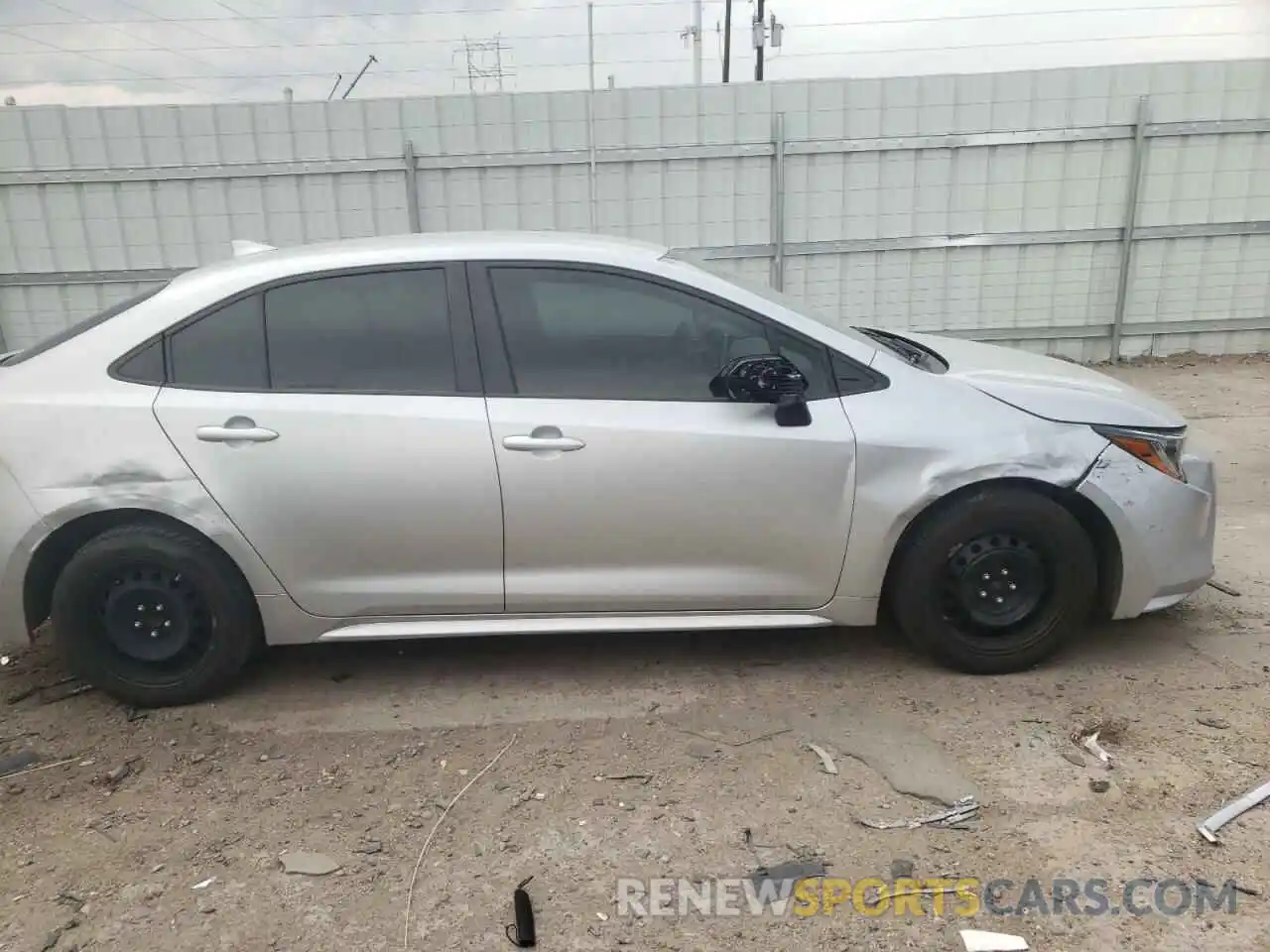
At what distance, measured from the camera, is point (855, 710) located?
322 cm

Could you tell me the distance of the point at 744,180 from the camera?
8531mm

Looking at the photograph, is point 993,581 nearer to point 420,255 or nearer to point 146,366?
point 420,255

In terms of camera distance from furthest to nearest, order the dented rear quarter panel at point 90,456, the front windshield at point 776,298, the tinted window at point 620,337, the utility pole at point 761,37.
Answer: the utility pole at point 761,37
the front windshield at point 776,298
the tinted window at point 620,337
the dented rear quarter panel at point 90,456

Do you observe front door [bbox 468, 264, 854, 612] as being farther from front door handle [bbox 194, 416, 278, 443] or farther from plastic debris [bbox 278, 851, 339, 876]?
plastic debris [bbox 278, 851, 339, 876]

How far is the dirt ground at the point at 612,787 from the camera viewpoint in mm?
2309

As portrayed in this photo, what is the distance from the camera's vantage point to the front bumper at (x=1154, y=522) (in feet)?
10.5

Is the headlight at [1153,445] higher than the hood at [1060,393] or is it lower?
lower

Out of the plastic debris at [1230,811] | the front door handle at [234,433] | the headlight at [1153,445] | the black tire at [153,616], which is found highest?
the front door handle at [234,433]

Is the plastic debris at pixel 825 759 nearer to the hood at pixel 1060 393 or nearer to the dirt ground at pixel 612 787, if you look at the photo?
the dirt ground at pixel 612 787

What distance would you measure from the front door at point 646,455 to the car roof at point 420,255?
64mm

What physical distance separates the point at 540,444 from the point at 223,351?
1133mm

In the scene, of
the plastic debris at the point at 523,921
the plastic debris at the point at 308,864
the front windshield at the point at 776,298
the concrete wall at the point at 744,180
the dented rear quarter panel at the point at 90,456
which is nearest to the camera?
the plastic debris at the point at 523,921

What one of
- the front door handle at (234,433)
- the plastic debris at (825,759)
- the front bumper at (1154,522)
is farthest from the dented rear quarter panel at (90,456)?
the front bumper at (1154,522)

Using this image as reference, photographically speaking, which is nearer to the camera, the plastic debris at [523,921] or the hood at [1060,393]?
the plastic debris at [523,921]
